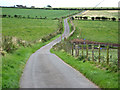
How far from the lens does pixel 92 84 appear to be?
514 inches

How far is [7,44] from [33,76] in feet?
39.0

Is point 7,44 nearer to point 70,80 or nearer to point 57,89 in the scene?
point 70,80

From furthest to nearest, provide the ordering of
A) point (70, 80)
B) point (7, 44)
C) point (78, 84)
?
point (7, 44), point (70, 80), point (78, 84)

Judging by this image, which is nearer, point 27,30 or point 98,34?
point 98,34

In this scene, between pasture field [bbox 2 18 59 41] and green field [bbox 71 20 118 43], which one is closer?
green field [bbox 71 20 118 43]

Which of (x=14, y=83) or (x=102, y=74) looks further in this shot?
(x=102, y=74)

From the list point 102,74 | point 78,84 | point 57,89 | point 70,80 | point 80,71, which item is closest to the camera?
point 57,89

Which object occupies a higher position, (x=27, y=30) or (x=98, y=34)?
(x=27, y=30)

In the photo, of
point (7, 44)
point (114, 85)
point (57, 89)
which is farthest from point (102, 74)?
point (7, 44)

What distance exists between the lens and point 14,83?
42.2 ft

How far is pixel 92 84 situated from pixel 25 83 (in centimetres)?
310

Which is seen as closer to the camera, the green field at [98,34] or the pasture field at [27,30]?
the green field at [98,34]

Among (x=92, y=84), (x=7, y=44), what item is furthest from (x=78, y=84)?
(x=7, y=44)

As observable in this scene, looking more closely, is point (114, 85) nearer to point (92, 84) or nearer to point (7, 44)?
point (92, 84)
